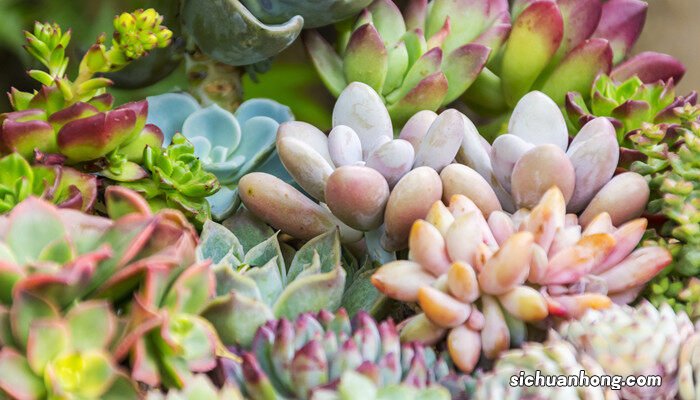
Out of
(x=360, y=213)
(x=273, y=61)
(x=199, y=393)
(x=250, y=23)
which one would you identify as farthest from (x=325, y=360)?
(x=273, y=61)

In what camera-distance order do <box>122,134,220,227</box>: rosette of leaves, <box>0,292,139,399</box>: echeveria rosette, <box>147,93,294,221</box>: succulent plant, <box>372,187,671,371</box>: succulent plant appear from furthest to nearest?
<box>147,93,294,221</box>: succulent plant → <box>122,134,220,227</box>: rosette of leaves → <box>372,187,671,371</box>: succulent plant → <box>0,292,139,399</box>: echeveria rosette

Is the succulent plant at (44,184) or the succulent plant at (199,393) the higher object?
the succulent plant at (44,184)

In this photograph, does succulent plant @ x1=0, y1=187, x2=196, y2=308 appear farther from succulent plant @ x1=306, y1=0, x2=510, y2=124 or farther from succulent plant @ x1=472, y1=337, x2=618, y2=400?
succulent plant @ x1=306, y1=0, x2=510, y2=124

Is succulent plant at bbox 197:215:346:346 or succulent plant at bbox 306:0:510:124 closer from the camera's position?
succulent plant at bbox 197:215:346:346

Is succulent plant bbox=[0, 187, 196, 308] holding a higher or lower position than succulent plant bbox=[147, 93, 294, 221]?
higher

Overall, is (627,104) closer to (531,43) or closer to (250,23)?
(531,43)

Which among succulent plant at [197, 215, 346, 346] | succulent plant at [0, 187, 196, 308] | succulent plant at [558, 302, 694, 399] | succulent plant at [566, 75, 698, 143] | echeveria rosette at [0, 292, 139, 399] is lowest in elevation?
succulent plant at [197, 215, 346, 346]

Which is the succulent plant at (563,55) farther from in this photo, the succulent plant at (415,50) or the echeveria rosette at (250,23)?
the echeveria rosette at (250,23)

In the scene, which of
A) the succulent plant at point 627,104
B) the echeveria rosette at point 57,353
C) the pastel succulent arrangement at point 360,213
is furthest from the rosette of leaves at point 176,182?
the succulent plant at point 627,104

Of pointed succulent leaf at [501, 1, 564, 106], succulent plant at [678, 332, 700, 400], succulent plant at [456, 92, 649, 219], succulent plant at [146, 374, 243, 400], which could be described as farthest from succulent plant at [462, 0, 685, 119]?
succulent plant at [146, 374, 243, 400]
